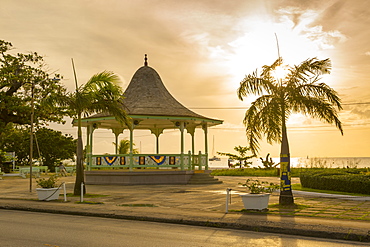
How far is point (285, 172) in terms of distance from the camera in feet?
48.5

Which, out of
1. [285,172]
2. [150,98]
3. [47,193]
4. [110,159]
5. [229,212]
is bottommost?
[229,212]

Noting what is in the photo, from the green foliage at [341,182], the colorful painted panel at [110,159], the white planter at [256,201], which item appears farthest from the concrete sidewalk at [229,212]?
the colorful painted panel at [110,159]

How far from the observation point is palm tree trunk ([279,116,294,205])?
1475cm

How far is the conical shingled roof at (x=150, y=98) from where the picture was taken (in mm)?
27936

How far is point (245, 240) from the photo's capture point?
9688 millimetres

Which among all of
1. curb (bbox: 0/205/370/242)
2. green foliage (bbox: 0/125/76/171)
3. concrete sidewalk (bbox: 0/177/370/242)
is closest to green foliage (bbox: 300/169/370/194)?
concrete sidewalk (bbox: 0/177/370/242)

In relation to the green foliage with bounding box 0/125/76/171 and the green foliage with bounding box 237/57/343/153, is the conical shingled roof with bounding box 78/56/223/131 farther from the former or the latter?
the green foliage with bounding box 0/125/76/171

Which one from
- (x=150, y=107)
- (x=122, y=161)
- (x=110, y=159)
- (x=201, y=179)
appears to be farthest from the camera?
(x=150, y=107)

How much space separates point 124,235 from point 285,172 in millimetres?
6846

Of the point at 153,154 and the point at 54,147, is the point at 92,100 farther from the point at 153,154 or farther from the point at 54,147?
the point at 54,147

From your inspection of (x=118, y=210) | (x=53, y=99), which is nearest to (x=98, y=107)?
(x=53, y=99)

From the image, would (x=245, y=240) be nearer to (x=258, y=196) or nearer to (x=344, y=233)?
(x=344, y=233)

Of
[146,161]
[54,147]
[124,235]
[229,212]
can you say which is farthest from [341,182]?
[54,147]

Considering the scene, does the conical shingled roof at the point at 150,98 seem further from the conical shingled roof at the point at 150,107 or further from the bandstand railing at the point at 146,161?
the bandstand railing at the point at 146,161
